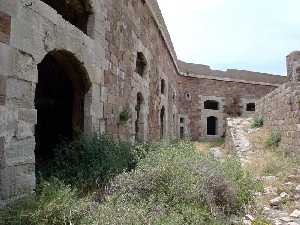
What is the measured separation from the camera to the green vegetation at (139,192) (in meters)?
3.74

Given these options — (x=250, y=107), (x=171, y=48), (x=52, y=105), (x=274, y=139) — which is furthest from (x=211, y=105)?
(x=52, y=105)

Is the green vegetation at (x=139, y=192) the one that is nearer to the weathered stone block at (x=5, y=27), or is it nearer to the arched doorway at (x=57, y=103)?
the arched doorway at (x=57, y=103)

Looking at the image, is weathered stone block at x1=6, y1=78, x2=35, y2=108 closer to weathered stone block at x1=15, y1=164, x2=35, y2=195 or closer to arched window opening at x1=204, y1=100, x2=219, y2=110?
weathered stone block at x1=15, y1=164, x2=35, y2=195

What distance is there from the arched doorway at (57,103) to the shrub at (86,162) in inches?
19.3

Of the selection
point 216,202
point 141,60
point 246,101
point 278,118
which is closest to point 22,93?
point 216,202

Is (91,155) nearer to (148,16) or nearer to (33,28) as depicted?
(33,28)

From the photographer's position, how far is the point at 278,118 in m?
10.9

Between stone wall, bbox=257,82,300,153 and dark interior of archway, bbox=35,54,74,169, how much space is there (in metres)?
5.25

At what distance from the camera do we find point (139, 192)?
4.90 meters

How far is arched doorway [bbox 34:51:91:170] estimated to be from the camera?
629 centimetres

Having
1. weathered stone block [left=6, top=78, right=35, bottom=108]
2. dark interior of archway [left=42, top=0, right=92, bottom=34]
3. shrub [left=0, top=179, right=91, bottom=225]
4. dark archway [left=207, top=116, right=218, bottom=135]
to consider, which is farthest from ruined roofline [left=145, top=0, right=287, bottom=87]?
shrub [left=0, top=179, right=91, bottom=225]

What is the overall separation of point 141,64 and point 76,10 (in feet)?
13.7

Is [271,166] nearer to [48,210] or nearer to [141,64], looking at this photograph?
[141,64]

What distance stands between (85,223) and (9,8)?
2.35 m
